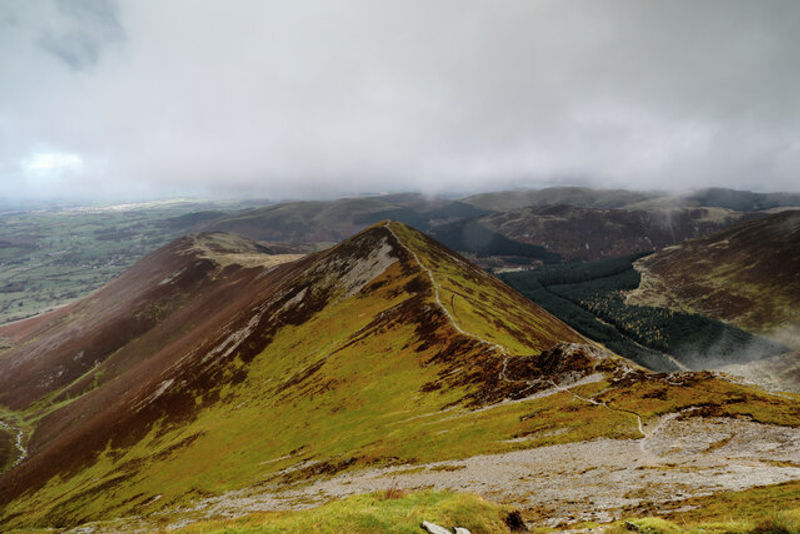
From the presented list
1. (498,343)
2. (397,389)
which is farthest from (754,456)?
(397,389)

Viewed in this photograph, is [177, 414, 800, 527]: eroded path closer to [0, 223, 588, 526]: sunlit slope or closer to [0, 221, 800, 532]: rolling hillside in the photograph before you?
[0, 221, 800, 532]: rolling hillside

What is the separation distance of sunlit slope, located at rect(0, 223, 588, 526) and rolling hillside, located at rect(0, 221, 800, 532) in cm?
57

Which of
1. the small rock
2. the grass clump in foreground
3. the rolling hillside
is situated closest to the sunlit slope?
the rolling hillside

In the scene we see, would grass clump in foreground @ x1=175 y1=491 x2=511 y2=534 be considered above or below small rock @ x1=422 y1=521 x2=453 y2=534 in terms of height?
below

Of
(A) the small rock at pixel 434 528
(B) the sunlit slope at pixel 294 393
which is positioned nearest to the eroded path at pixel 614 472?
(B) the sunlit slope at pixel 294 393

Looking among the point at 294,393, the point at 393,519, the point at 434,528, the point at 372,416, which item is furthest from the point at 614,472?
the point at 294,393

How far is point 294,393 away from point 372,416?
31.0m

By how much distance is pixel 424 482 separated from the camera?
36.9m

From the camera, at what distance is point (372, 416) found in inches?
2391

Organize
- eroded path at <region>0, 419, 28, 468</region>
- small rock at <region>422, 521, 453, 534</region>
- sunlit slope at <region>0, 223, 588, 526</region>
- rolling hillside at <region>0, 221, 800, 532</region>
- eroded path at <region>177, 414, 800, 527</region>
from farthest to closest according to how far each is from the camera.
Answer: eroded path at <region>0, 419, 28, 468</region>, sunlit slope at <region>0, 223, 588, 526</region>, rolling hillside at <region>0, 221, 800, 532</region>, eroded path at <region>177, 414, 800, 527</region>, small rock at <region>422, 521, 453, 534</region>

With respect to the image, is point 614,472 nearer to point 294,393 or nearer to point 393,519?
point 393,519

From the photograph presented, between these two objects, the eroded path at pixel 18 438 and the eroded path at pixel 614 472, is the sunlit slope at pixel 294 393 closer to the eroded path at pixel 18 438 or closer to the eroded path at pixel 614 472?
the eroded path at pixel 18 438

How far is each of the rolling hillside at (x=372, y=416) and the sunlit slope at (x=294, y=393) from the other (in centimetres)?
57

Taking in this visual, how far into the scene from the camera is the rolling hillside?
3225 cm
